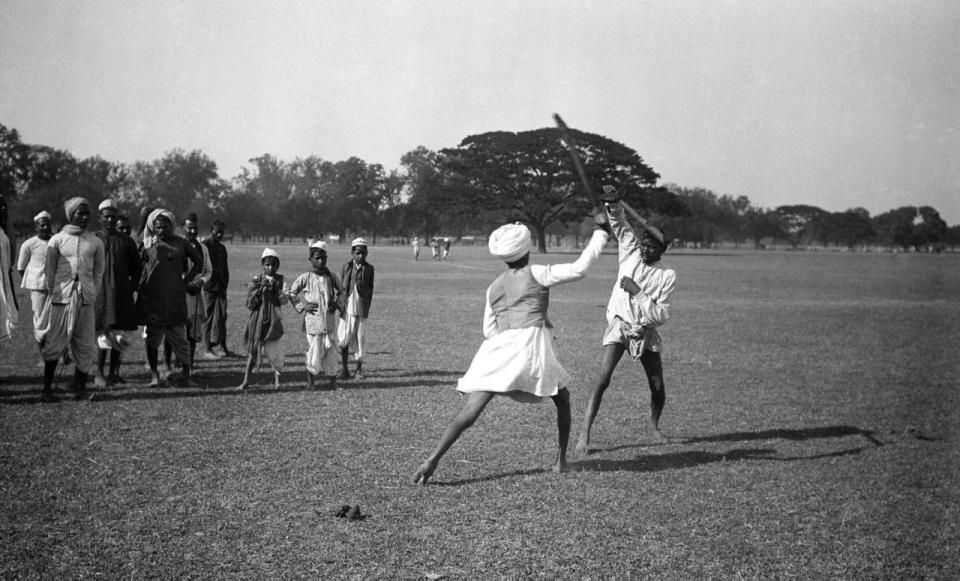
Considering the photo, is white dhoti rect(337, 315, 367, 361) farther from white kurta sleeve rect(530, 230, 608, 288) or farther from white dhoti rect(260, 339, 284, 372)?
white kurta sleeve rect(530, 230, 608, 288)

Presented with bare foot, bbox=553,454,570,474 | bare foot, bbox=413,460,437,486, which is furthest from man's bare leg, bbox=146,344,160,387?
bare foot, bbox=553,454,570,474

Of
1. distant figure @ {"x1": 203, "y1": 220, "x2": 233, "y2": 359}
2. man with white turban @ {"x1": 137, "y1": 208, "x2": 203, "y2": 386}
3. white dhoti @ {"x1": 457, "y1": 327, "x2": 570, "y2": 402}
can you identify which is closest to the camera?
white dhoti @ {"x1": 457, "y1": 327, "x2": 570, "y2": 402}

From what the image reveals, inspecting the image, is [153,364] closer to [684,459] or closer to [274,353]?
[274,353]

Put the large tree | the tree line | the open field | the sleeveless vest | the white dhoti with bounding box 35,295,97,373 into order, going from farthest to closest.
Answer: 1. the large tree
2. the tree line
3. the white dhoti with bounding box 35,295,97,373
4. the sleeveless vest
5. the open field

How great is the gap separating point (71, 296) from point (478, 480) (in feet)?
17.9

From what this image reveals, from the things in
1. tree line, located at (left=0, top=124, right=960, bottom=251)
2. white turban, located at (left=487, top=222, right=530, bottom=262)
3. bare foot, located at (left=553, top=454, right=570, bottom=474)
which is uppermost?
tree line, located at (left=0, top=124, right=960, bottom=251)

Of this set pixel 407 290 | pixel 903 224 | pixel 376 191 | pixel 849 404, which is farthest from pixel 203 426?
pixel 903 224

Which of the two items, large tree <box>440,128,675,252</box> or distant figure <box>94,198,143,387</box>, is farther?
large tree <box>440,128,675,252</box>

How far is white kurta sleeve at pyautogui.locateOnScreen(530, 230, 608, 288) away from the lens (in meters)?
5.07

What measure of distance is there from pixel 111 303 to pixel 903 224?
378 feet

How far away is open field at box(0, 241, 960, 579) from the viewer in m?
4.15

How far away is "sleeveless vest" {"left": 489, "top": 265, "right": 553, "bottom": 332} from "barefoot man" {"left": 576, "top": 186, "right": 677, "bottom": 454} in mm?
1310

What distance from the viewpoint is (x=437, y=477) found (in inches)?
220

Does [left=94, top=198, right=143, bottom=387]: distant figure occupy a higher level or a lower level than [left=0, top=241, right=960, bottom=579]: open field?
higher
